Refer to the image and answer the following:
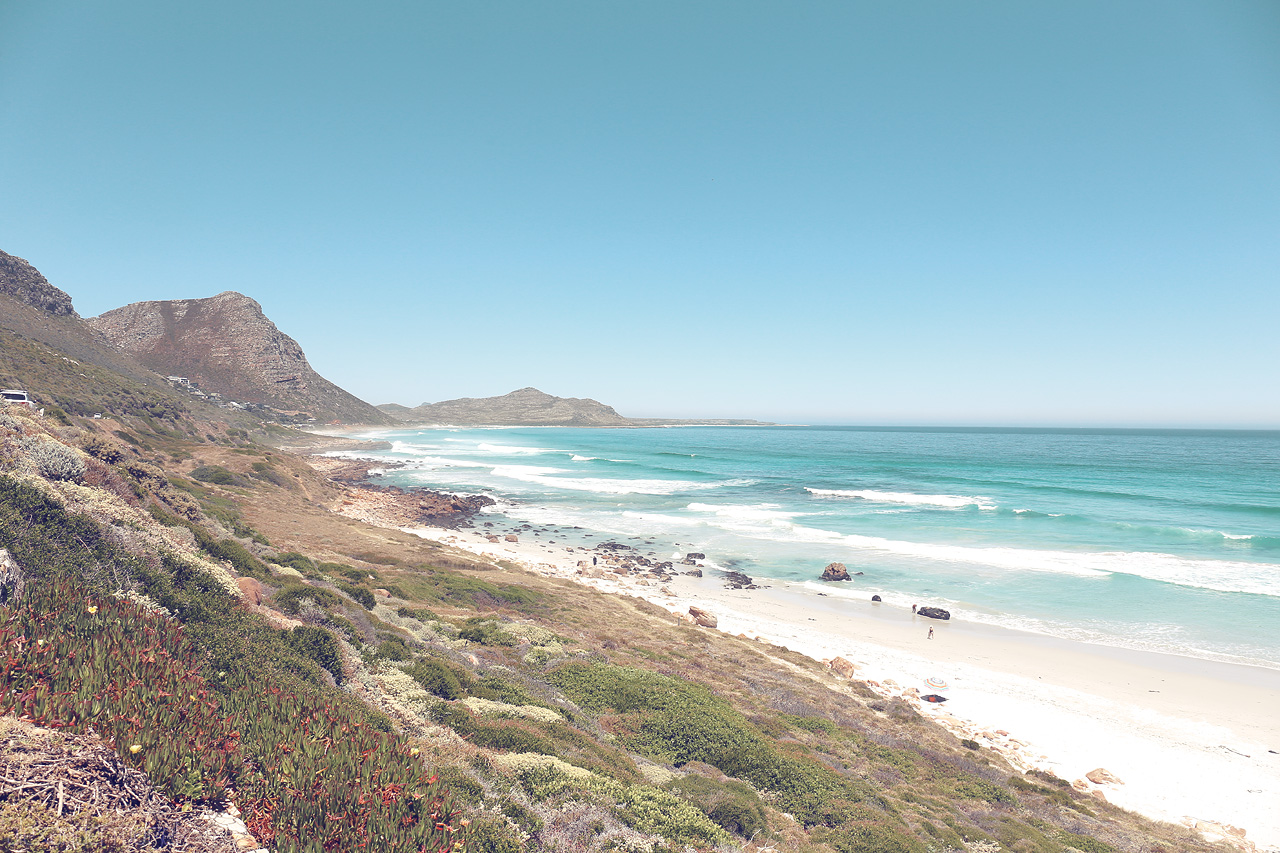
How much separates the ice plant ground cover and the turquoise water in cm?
2748

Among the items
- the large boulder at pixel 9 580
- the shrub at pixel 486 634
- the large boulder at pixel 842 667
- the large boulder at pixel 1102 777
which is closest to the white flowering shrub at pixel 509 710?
the shrub at pixel 486 634

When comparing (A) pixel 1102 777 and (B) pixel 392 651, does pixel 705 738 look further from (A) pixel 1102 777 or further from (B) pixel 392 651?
(A) pixel 1102 777

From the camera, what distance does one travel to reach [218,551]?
38.1 ft

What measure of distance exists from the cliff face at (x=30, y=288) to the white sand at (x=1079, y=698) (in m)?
95.4

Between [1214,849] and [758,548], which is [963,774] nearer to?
[1214,849]

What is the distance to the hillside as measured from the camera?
159 inches

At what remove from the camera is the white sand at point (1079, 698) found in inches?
512

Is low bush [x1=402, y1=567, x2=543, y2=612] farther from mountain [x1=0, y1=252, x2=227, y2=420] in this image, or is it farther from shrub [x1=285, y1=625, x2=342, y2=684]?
mountain [x1=0, y1=252, x2=227, y2=420]

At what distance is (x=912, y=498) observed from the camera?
5766cm

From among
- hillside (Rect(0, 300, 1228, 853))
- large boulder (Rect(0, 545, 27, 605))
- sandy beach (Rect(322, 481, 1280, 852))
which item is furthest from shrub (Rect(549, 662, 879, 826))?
large boulder (Rect(0, 545, 27, 605))

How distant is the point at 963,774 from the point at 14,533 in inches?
662

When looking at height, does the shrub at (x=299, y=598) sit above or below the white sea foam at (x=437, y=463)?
above

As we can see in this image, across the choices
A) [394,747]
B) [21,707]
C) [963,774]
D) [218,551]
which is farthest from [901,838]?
[218,551]

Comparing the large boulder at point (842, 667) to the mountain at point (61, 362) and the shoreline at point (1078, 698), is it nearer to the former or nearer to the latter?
the shoreline at point (1078, 698)
